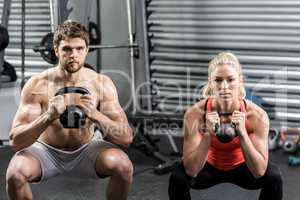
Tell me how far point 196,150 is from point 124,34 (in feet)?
9.19

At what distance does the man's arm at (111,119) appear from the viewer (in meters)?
2.25

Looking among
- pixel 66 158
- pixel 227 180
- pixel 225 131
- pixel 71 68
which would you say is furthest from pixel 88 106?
pixel 227 180

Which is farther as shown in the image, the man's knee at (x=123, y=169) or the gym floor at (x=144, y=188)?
the gym floor at (x=144, y=188)

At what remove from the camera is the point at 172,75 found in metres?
4.68

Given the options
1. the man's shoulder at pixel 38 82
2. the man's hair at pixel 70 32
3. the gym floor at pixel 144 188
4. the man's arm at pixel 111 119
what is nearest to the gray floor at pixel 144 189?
the gym floor at pixel 144 188

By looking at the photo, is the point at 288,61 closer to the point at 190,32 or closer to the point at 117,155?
the point at 190,32

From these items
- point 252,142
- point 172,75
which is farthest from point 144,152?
point 252,142

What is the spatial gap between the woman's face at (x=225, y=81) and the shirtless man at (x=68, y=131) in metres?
0.48

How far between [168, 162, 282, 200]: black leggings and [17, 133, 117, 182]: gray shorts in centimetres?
39

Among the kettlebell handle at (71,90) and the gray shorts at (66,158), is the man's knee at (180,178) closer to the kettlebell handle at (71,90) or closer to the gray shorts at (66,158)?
the gray shorts at (66,158)

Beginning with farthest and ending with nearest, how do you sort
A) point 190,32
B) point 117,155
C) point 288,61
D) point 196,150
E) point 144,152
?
point 190,32 < point 288,61 < point 144,152 < point 117,155 < point 196,150

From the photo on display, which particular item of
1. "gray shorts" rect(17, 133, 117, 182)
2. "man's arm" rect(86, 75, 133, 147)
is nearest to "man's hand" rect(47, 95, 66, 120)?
"man's arm" rect(86, 75, 133, 147)

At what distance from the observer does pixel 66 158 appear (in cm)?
235

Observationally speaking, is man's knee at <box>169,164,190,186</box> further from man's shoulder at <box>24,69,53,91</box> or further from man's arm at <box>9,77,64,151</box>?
man's shoulder at <box>24,69,53,91</box>
